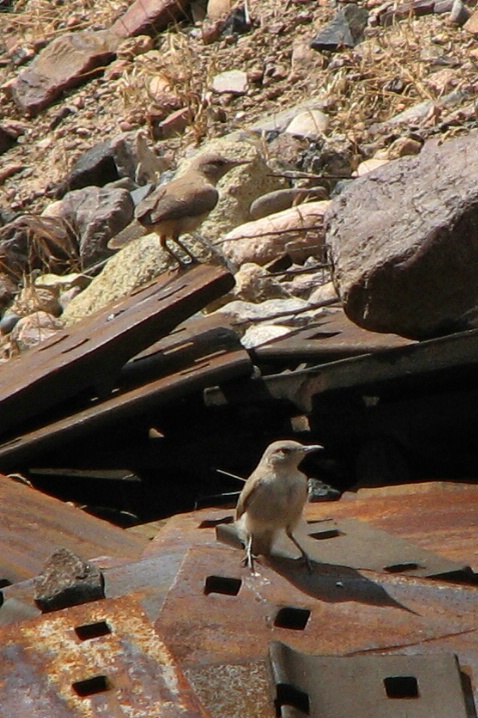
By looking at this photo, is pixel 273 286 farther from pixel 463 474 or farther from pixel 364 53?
pixel 364 53

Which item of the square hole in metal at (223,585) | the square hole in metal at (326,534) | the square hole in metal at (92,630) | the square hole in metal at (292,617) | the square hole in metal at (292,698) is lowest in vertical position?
the square hole in metal at (326,534)

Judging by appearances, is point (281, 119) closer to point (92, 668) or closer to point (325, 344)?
point (325, 344)

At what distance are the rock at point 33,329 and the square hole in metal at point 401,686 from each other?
19.5 feet

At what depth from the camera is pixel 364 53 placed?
36.5ft

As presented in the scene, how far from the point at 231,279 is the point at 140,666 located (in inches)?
113

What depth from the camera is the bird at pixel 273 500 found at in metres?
3.91

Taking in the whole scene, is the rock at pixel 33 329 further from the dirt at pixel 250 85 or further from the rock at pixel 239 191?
the dirt at pixel 250 85

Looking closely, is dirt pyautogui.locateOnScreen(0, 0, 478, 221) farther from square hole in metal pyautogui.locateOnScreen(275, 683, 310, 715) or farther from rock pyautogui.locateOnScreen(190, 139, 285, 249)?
square hole in metal pyautogui.locateOnScreen(275, 683, 310, 715)

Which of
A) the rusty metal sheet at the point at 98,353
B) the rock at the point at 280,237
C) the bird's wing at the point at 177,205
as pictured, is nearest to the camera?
the rusty metal sheet at the point at 98,353

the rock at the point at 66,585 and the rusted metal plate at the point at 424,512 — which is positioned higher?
the rock at the point at 66,585

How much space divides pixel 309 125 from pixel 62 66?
13.6 ft

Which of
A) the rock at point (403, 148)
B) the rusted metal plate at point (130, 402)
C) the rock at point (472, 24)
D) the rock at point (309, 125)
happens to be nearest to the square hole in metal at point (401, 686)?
the rusted metal plate at point (130, 402)

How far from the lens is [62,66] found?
13.5 m

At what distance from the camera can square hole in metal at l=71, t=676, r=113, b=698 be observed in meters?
2.70
